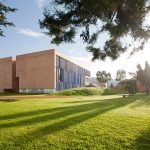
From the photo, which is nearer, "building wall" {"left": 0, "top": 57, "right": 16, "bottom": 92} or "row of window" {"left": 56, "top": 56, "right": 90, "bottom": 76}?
"row of window" {"left": 56, "top": 56, "right": 90, "bottom": 76}

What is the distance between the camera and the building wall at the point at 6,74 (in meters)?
61.0

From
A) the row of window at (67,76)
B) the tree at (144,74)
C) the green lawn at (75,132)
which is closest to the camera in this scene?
the green lawn at (75,132)

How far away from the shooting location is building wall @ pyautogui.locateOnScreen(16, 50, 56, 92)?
50812 mm

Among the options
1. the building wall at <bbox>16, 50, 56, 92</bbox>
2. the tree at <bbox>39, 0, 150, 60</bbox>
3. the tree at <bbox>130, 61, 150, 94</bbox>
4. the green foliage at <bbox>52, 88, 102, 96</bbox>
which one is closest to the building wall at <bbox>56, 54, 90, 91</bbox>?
the building wall at <bbox>16, 50, 56, 92</bbox>

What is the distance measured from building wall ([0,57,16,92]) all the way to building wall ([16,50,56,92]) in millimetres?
3519

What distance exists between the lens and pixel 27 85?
182 ft

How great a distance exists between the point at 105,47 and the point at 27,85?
44716 millimetres

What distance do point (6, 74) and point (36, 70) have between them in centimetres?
1263

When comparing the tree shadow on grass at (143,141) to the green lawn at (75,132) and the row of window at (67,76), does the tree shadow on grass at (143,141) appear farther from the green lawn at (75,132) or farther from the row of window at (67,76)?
the row of window at (67,76)

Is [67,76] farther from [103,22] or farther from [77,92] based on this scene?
[103,22]

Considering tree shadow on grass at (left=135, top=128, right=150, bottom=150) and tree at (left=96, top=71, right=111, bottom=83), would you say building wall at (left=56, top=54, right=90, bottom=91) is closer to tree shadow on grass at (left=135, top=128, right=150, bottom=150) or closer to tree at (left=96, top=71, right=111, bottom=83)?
tree at (left=96, top=71, right=111, bottom=83)

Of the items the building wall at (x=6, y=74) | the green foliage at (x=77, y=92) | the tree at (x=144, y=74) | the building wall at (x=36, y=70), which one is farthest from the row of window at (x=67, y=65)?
the tree at (x=144, y=74)

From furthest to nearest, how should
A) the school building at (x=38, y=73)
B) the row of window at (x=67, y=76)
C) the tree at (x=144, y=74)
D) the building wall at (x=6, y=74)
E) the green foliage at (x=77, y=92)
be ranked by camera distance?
1. the building wall at (x=6, y=74)
2. the row of window at (x=67, y=76)
3. the school building at (x=38, y=73)
4. the green foliage at (x=77, y=92)
5. the tree at (x=144, y=74)

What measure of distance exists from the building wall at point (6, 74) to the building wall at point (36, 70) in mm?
3519
